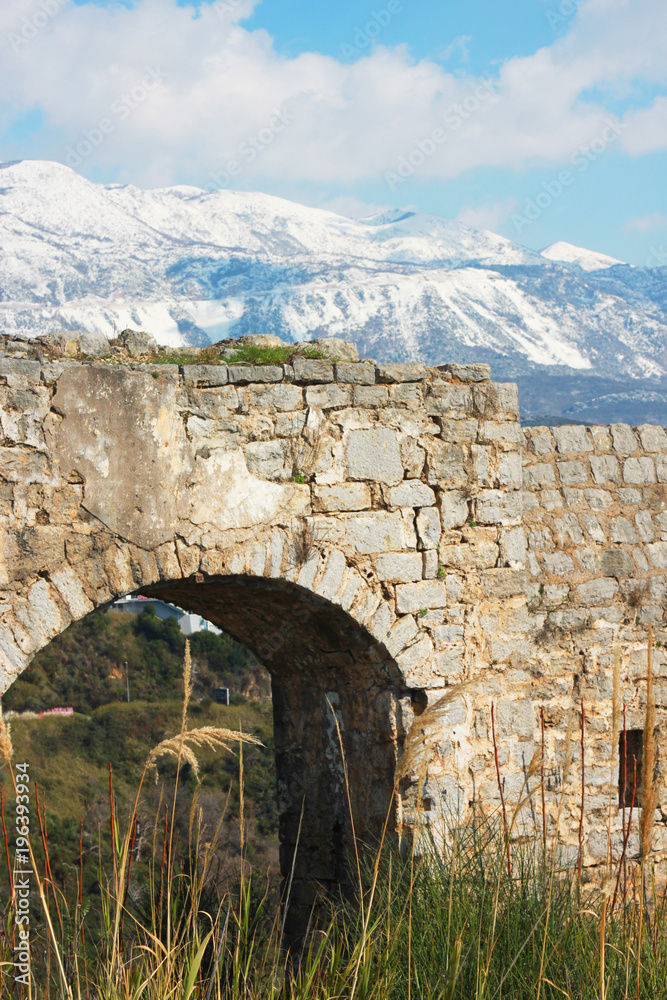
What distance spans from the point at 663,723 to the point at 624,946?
315 cm

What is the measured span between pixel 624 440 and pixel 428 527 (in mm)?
1876

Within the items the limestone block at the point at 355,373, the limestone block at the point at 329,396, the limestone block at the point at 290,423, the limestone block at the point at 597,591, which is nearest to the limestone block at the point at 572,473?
the limestone block at the point at 597,591

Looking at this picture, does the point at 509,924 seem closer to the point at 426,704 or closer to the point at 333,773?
the point at 426,704

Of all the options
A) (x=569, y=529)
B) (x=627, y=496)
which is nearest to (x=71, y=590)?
(x=569, y=529)

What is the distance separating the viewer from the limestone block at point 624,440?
595cm

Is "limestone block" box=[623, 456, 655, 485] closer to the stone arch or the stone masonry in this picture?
the stone masonry

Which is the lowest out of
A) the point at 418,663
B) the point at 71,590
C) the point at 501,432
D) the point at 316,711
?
the point at 316,711

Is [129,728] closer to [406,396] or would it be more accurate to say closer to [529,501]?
[529,501]

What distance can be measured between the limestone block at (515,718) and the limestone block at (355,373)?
2038 millimetres

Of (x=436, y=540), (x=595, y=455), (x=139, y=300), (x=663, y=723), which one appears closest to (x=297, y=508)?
(x=436, y=540)

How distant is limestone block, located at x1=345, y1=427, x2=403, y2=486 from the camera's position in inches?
187

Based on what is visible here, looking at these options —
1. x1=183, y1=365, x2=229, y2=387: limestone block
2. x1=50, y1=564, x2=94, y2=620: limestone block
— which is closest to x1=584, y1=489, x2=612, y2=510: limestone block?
x1=183, y1=365, x2=229, y2=387: limestone block

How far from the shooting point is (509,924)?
2936mm

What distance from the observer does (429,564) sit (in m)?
4.95
